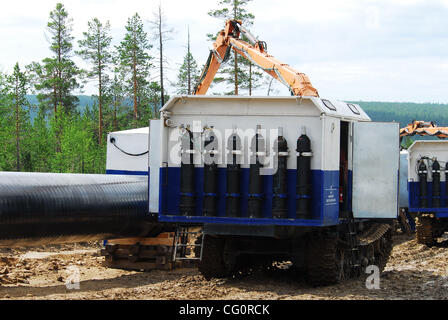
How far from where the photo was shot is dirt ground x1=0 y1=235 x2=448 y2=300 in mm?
11648

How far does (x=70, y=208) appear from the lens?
13766 mm

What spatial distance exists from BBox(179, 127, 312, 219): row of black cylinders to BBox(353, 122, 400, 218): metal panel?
5.12ft

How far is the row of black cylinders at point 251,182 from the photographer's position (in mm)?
11719

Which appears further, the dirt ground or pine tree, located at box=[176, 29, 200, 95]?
pine tree, located at box=[176, 29, 200, 95]

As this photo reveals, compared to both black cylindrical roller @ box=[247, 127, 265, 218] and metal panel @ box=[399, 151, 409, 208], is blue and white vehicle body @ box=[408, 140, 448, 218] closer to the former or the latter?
metal panel @ box=[399, 151, 409, 208]

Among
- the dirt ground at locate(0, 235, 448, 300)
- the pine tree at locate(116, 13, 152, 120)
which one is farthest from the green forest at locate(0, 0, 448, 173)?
the dirt ground at locate(0, 235, 448, 300)

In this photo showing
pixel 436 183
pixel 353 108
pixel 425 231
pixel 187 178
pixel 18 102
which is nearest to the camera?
pixel 187 178

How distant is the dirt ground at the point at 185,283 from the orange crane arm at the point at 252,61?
16.7 ft

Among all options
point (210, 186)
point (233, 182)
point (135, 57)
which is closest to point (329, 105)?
point (233, 182)

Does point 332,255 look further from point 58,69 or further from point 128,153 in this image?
point 58,69

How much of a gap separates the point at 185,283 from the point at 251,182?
2578 mm

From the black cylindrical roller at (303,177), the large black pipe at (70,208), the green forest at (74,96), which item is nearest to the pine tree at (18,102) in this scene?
the green forest at (74,96)

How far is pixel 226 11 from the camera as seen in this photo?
45.1 meters

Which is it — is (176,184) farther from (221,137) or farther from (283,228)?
(283,228)
